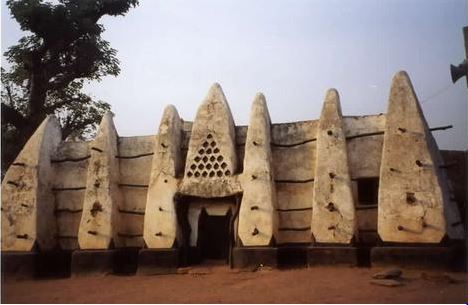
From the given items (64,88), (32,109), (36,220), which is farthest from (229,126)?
(64,88)

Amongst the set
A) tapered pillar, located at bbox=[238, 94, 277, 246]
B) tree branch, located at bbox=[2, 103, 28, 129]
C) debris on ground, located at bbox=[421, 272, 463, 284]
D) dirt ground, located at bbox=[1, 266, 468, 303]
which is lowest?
dirt ground, located at bbox=[1, 266, 468, 303]

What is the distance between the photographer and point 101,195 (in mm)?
12414

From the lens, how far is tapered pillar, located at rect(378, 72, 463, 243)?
963 cm

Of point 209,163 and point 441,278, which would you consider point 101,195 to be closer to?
point 209,163

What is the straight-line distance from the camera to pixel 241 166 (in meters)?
12.6

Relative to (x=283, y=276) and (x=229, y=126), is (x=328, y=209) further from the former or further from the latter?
(x=229, y=126)

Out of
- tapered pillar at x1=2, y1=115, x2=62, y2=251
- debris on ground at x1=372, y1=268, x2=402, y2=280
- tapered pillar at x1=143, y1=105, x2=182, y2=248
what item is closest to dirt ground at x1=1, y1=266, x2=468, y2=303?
debris on ground at x1=372, y1=268, x2=402, y2=280

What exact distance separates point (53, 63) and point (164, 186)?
39.0ft

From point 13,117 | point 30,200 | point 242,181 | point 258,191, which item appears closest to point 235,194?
point 242,181

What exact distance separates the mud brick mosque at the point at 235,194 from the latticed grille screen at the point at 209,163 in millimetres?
32

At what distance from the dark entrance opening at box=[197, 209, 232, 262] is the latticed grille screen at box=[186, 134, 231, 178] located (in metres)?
1.52

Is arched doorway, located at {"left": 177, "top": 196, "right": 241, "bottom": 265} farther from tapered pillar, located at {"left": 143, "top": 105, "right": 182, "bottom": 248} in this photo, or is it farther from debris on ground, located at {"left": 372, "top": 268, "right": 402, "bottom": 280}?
debris on ground, located at {"left": 372, "top": 268, "right": 402, "bottom": 280}

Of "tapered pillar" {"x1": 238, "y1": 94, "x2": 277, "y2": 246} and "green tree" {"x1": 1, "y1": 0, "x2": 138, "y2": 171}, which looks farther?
"green tree" {"x1": 1, "y1": 0, "x2": 138, "y2": 171}

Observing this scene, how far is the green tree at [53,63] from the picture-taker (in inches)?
742
